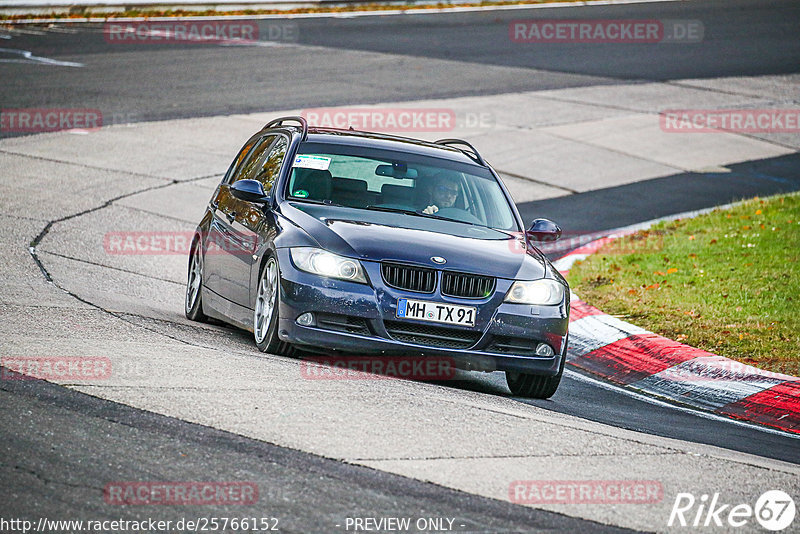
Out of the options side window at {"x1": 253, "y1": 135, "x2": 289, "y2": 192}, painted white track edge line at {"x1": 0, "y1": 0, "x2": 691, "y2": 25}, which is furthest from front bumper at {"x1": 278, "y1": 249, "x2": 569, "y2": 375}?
painted white track edge line at {"x1": 0, "y1": 0, "x2": 691, "y2": 25}

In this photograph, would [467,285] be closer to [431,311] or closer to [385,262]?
[431,311]

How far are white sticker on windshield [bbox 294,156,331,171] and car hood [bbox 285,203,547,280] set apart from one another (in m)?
0.53

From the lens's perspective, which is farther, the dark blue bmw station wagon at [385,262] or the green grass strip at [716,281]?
the green grass strip at [716,281]

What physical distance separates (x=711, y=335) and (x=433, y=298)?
3.53 metres

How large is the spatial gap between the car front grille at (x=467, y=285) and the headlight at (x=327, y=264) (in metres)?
0.55

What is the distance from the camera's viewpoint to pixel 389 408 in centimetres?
684

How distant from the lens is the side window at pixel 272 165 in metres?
9.47

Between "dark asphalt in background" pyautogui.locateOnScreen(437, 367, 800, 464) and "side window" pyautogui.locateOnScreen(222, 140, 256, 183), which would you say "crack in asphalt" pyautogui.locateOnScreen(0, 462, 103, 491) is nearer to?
"dark asphalt in background" pyautogui.locateOnScreen(437, 367, 800, 464)

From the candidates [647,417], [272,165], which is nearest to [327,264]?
[272,165]

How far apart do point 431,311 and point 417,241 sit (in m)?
0.57

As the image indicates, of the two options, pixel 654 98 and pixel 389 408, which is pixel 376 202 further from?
pixel 654 98

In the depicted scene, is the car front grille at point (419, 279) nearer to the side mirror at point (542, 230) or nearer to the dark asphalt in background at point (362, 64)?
the side mirror at point (542, 230)

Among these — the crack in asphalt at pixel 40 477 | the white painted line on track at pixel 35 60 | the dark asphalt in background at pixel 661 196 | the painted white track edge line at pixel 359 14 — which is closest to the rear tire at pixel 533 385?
the crack in asphalt at pixel 40 477

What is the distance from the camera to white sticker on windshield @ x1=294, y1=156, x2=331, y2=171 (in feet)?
30.7
